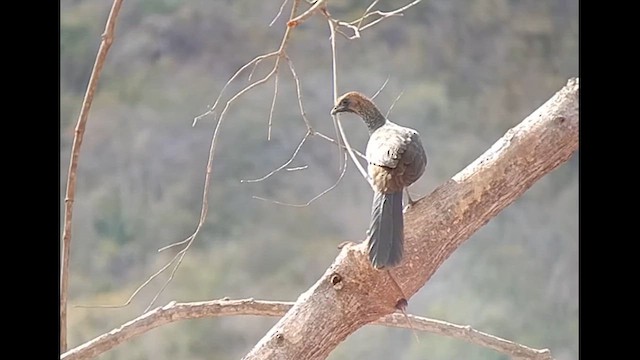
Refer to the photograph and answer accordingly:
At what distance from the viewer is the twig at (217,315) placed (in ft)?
4.09

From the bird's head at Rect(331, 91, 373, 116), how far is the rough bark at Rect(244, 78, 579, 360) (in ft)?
0.58

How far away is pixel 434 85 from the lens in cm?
186

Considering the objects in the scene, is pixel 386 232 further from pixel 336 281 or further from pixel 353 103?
pixel 353 103

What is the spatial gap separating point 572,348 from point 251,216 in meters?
0.81

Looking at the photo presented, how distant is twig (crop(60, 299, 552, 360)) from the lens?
1.25 metres

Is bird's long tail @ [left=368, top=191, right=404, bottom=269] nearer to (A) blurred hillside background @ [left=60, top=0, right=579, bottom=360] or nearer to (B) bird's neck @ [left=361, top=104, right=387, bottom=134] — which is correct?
(B) bird's neck @ [left=361, top=104, right=387, bottom=134]

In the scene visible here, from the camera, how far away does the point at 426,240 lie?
1125 mm

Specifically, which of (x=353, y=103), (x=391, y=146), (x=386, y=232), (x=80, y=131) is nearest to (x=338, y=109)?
(x=353, y=103)

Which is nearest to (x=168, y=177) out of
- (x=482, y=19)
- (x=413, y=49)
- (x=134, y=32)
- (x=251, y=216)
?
(x=251, y=216)

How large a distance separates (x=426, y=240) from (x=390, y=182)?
0.11 metres

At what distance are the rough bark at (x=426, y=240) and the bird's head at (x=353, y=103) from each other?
0.58ft
